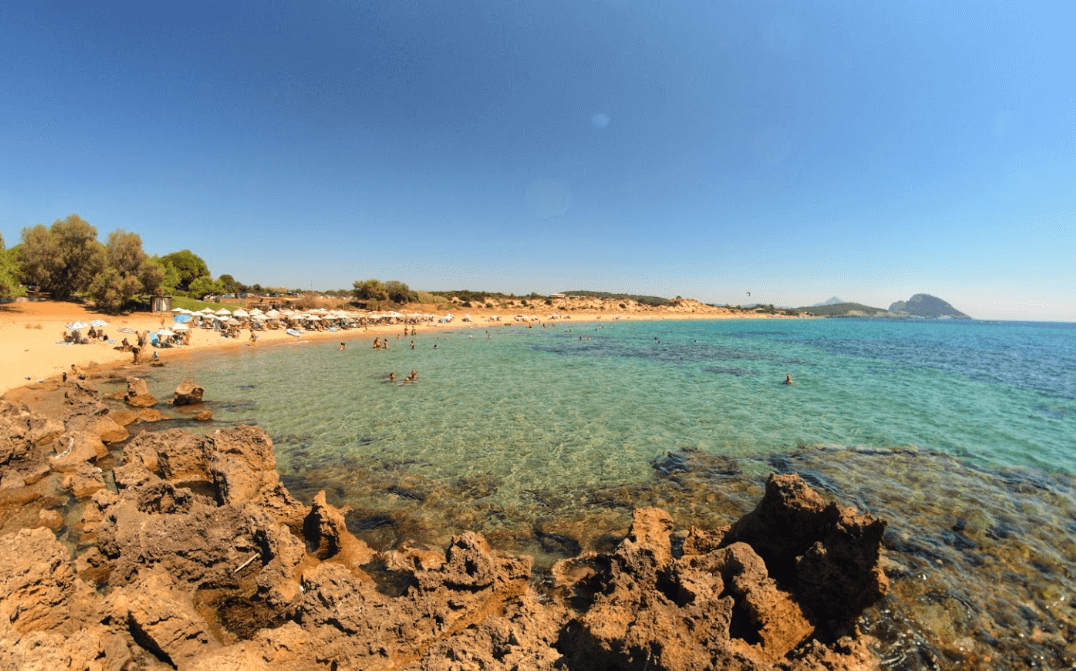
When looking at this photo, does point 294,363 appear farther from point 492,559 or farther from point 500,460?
point 492,559

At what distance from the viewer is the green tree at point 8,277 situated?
3775 cm

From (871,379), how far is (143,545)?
3533cm

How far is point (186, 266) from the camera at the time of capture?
68.4m

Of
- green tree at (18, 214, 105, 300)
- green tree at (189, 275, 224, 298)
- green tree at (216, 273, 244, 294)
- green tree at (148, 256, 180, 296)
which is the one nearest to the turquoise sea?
green tree at (18, 214, 105, 300)

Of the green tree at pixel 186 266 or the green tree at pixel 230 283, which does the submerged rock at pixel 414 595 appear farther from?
the green tree at pixel 230 283

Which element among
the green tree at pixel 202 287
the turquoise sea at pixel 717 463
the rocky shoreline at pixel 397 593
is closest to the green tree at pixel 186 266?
the green tree at pixel 202 287

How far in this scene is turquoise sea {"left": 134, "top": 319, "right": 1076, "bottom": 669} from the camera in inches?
259

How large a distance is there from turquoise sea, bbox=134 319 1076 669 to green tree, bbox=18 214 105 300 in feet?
116

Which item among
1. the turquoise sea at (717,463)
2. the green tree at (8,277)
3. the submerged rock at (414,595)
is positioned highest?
the green tree at (8,277)

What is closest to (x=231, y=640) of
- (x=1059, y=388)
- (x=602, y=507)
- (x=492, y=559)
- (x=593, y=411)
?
(x=492, y=559)

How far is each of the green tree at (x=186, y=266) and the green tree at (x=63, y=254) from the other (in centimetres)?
2070

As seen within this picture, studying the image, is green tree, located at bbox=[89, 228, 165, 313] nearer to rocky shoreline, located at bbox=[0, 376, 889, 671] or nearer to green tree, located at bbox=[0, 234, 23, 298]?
green tree, located at bbox=[0, 234, 23, 298]

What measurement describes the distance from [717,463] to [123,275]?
2512 inches

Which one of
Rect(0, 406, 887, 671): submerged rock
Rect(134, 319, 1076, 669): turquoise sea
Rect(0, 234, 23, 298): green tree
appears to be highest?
Rect(0, 234, 23, 298): green tree
